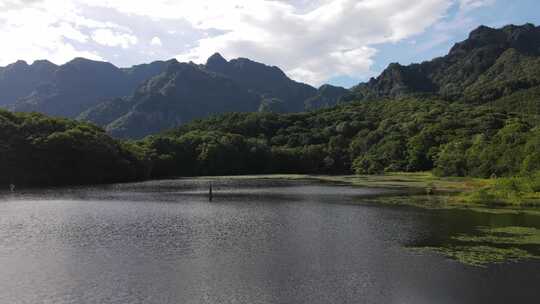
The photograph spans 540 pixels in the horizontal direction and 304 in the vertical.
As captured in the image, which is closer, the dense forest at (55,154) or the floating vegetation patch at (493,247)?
the floating vegetation patch at (493,247)

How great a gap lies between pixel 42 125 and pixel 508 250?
5386 inches

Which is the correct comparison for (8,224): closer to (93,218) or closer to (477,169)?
(93,218)

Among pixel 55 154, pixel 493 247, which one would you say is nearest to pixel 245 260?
pixel 493 247

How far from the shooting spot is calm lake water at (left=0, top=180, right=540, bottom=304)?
94.4 feet

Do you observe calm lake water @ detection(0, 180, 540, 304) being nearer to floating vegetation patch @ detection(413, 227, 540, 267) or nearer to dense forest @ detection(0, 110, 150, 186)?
floating vegetation patch @ detection(413, 227, 540, 267)

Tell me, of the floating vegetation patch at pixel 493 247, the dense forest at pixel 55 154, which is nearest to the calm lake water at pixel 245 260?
the floating vegetation patch at pixel 493 247

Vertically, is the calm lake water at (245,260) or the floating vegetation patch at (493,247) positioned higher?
the calm lake water at (245,260)

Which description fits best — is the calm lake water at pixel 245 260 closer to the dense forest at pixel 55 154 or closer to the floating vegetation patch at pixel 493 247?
the floating vegetation patch at pixel 493 247

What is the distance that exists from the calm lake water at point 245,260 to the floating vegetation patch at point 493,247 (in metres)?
1.84

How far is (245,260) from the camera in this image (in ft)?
122

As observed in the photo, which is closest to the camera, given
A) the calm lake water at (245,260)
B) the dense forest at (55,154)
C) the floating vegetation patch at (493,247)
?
the calm lake water at (245,260)

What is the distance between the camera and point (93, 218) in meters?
59.8

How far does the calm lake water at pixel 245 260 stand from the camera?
2877 cm

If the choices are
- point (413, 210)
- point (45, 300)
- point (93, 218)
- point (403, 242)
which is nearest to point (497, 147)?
point (413, 210)
